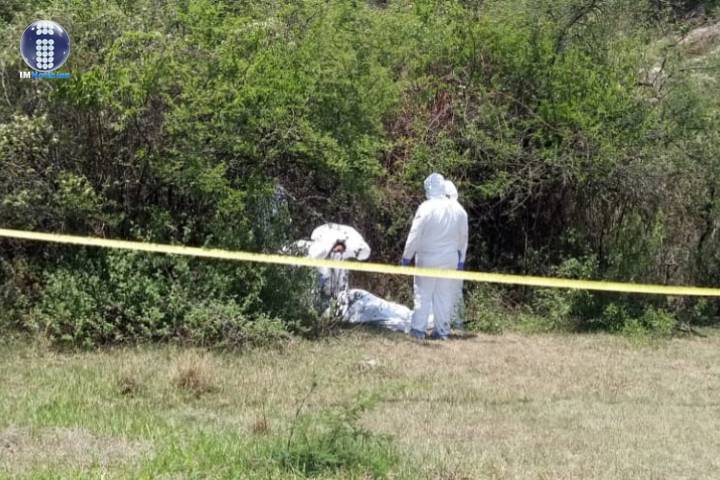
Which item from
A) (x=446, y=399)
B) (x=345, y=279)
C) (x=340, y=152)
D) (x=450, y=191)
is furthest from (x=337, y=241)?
(x=446, y=399)

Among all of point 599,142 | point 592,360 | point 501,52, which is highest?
point 501,52

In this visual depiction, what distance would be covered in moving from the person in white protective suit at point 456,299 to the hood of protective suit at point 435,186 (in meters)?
0.11

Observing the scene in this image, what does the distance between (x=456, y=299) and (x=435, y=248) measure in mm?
824

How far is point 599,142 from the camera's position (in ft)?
44.8

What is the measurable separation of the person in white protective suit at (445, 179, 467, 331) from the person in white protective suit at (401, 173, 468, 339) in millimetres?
87

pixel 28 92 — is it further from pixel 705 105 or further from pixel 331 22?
pixel 705 105

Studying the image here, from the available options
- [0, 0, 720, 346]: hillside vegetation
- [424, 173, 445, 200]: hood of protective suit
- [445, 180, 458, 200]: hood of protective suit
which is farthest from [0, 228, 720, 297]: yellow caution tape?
[445, 180, 458, 200]: hood of protective suit

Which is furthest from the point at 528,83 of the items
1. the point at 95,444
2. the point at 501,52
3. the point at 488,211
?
the point at 95,444

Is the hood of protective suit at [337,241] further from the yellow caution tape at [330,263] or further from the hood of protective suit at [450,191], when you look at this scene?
the yellow caution tape at [330,263]

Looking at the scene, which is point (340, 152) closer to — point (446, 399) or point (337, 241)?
point (337, 241)

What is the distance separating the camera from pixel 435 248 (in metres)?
12.7

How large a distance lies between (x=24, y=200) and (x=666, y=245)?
8.87 m

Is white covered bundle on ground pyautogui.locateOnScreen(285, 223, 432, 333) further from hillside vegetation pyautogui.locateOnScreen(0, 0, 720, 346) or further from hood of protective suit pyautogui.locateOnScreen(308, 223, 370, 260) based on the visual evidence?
hillside vegetation pyautogui.locateOnScreen(0, 0, 720, 346)

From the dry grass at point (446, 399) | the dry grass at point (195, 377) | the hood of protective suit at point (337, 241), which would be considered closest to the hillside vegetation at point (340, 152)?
the hood of protective suit at point (337, 241)
